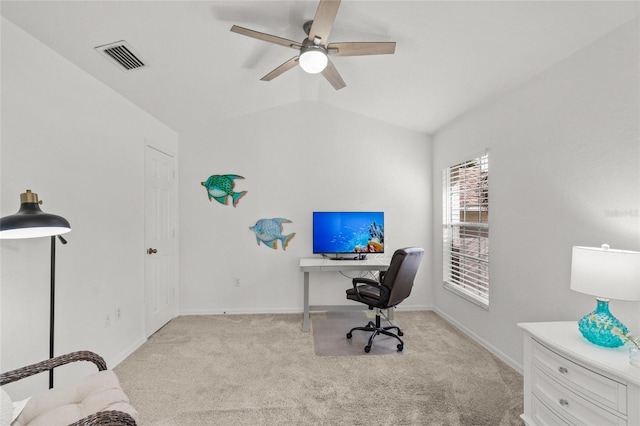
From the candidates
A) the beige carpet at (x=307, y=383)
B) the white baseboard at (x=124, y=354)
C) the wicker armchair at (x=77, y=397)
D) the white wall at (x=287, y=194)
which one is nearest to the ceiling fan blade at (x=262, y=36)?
the wicker armchair at (x=77, y=397)

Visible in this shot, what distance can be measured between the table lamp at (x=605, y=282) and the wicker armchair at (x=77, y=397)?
2.17 meters

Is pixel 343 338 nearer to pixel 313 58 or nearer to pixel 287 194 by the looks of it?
pixel 287 194

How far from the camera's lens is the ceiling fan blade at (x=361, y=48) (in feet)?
6.39

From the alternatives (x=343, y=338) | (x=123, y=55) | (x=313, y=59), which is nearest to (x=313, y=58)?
(x=313, y=59)

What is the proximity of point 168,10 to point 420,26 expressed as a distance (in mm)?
1697

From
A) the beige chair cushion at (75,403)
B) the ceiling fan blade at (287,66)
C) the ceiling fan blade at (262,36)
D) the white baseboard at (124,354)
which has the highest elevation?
the ceiling fan blade at (287,66)

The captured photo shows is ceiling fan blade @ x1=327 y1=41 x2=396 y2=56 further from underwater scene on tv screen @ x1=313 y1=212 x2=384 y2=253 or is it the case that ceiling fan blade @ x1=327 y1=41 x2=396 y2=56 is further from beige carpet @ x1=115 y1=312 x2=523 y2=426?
beige carpet @ x1=115 y1=312 x2=523 y2=426

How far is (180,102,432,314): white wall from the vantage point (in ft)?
13.2

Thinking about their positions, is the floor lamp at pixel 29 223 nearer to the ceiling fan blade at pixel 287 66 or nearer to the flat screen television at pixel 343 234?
the ceiling fan blade at pixel 287 66

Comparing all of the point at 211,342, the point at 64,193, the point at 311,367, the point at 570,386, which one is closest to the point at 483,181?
the point at 570,386

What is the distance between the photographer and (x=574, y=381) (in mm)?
1458

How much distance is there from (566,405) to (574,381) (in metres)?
0.16

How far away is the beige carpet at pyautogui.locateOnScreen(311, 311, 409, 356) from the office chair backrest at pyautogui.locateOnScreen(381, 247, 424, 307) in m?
0.45

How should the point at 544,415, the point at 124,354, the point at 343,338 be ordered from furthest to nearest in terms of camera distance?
the point at 343,338 → the point at 124,354 → the point at 544,415
